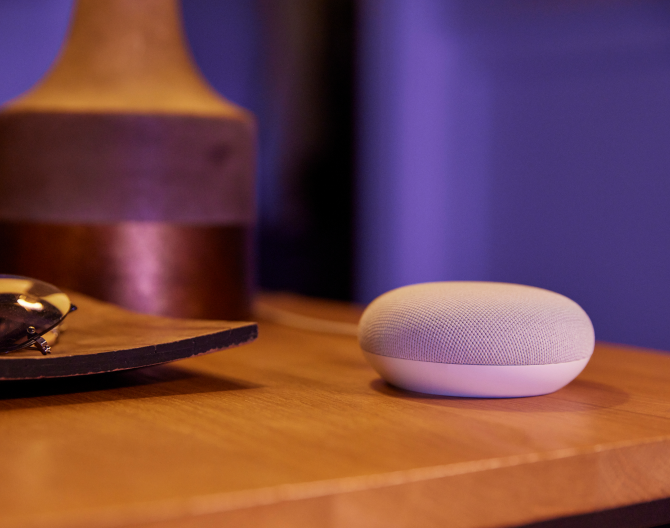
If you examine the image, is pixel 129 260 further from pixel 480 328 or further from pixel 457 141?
pixel 457 141

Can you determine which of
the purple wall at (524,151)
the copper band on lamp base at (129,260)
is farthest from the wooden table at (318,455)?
the purple wall at (524,151)

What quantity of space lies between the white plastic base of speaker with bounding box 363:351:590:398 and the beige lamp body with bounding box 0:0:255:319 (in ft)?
1.09

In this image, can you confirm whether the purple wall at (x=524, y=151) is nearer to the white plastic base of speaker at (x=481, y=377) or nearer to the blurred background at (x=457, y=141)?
the blurred background at (x=457, y=141)

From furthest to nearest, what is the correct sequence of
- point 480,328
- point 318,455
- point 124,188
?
point 124,188
point 480,328
point 318,455

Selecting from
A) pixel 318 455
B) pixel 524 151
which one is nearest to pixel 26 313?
pixel 318 455

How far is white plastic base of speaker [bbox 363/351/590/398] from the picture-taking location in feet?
1.25

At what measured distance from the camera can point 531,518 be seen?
280mm

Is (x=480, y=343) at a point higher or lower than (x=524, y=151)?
lower

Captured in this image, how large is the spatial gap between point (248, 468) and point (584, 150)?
160cm

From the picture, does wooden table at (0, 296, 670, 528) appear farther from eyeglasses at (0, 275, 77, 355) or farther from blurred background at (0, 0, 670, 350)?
blurred background at (0, 0, 670, 350)

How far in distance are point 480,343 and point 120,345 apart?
0.20 metres

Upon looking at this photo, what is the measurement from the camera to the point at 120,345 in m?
0.40

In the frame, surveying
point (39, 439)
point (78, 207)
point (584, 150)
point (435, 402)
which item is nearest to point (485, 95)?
point (584, 150)

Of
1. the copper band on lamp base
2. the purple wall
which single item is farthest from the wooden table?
the purple wall
